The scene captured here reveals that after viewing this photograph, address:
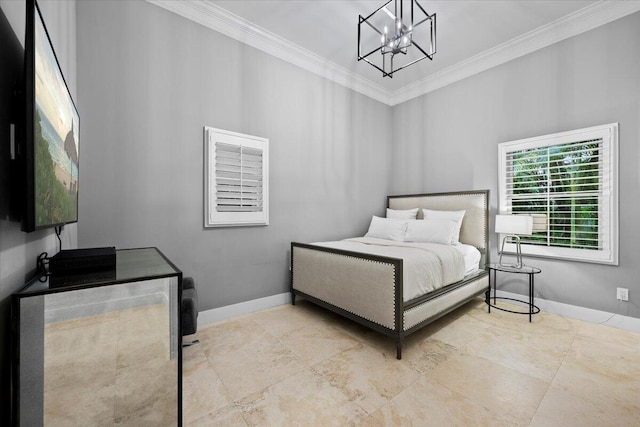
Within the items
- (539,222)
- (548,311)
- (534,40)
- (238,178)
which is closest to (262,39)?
(238,178)

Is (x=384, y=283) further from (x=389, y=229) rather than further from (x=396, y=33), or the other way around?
(x=396, y=33)

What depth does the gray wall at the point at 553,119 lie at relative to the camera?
8.61ft

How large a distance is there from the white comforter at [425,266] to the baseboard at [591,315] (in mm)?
1142

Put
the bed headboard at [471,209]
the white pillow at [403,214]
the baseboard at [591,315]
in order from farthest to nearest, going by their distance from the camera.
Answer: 1. the white pillow at [403,214]
2. the bed headboard at [471,209]
3. the baseboard at [591,315]

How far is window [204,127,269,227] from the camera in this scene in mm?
2772

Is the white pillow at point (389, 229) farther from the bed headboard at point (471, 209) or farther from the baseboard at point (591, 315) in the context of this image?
the baseboard at point (591, 315)

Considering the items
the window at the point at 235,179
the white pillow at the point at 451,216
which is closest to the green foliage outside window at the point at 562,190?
the white pillow at the point at 451,216

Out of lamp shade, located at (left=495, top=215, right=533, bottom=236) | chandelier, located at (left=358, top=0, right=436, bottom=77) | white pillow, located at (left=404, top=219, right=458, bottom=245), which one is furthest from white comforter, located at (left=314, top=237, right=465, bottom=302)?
chandelier, located at (left=358, top=0, right=436, bottom=77)

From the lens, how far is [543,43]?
313 centimetres

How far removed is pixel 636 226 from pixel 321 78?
376 centimetres

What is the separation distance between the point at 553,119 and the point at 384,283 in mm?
2793

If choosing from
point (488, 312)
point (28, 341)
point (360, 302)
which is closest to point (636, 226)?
point (488, 312)

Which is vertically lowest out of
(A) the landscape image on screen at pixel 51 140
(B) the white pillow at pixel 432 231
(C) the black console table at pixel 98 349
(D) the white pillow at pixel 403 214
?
(C) the black console table at pixel 98 349

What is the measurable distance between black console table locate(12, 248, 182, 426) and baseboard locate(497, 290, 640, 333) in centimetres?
369
